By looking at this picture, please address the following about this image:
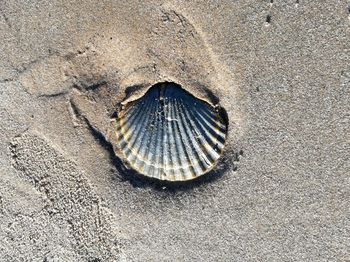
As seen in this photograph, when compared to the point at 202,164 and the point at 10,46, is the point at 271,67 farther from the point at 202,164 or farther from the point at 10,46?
the point at 10,46

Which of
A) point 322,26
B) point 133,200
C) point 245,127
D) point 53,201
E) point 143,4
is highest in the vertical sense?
point 322,26

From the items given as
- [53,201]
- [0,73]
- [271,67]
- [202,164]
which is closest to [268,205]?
[202,164]

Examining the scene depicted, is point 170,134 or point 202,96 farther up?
point 202,96

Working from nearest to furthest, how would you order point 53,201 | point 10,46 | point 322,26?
point 322,26 → point 10,46 → point 53,201
